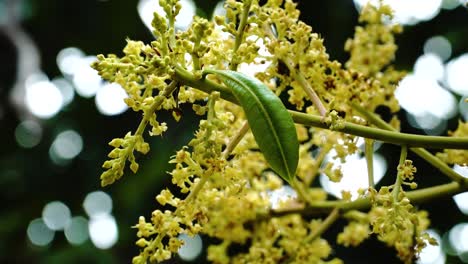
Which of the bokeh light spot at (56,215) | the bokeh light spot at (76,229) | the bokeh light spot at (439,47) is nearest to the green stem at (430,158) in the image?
the bokeh light spot at (439,47)

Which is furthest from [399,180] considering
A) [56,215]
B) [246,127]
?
[56,215]

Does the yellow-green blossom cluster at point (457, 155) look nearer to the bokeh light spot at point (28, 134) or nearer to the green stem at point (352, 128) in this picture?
the green stem at point (352, 128)

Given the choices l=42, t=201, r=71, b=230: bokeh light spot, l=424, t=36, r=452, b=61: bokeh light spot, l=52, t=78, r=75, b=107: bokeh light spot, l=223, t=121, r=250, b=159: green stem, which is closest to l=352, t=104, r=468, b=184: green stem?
l=223, t=121, r=250, b=159: green stem

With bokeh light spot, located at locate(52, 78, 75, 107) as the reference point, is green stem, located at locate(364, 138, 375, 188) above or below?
below

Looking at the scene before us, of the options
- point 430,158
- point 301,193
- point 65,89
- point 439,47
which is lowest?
point 301,193

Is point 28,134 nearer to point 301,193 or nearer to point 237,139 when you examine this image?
point 301,193

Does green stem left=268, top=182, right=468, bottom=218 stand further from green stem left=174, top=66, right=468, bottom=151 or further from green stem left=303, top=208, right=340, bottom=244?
green stem left=174, top=66, right=468, bottom=151

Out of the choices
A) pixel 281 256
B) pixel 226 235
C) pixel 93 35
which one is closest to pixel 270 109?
pixel 281 256

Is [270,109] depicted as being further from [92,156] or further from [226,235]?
[92,156]
